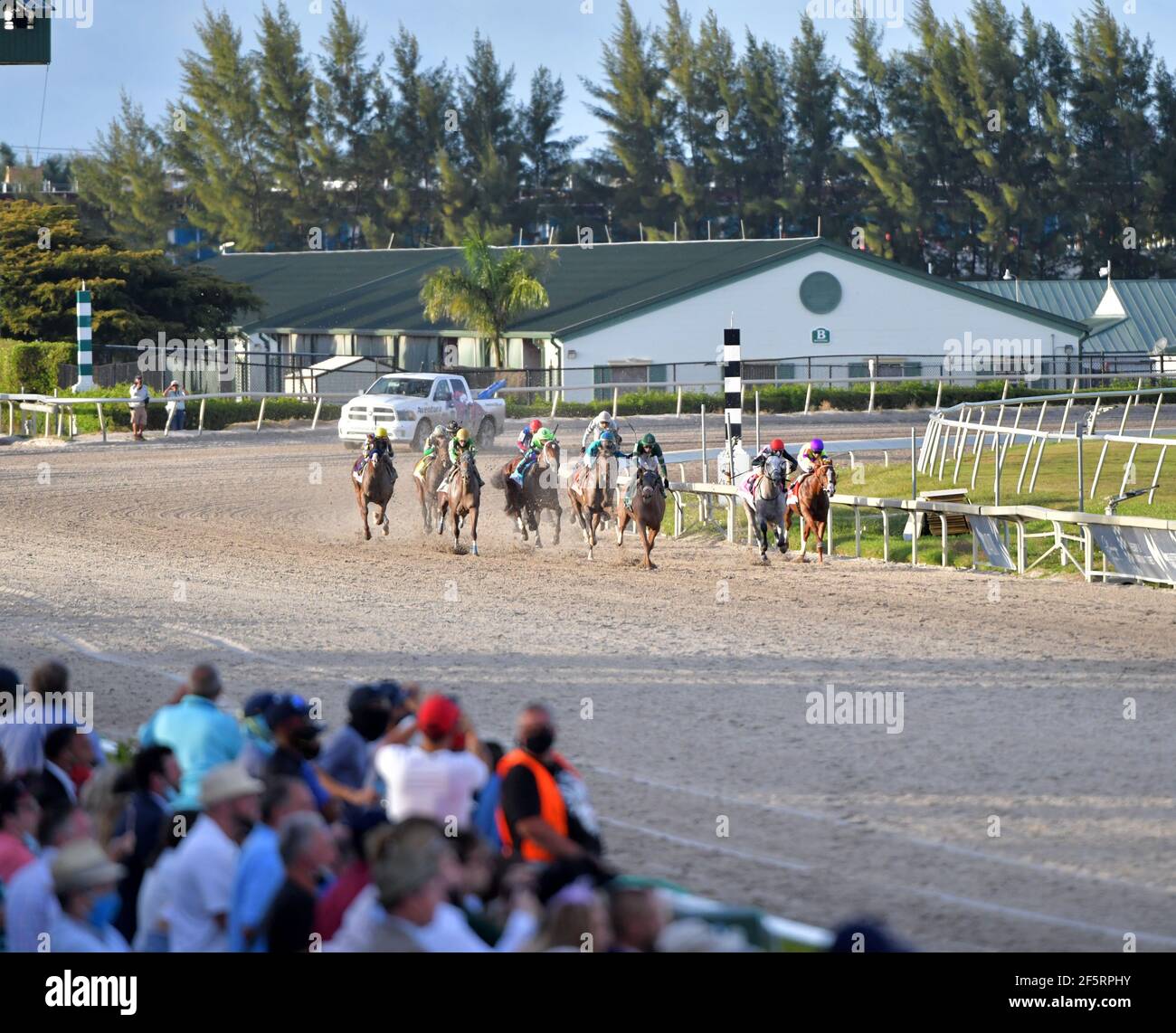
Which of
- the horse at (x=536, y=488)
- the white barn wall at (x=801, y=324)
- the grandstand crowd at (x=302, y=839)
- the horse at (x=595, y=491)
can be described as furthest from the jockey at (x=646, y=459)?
the white barn wall at (x=801, y=324)

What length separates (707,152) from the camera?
75125mm

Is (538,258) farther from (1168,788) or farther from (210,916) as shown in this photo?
(210,916)

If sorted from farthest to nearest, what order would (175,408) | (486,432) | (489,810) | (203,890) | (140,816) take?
1. (175,408)
2. (486,432)
3. (489,810)
4. (140,816)
5. (203,890)

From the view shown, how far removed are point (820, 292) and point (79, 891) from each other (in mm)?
44248

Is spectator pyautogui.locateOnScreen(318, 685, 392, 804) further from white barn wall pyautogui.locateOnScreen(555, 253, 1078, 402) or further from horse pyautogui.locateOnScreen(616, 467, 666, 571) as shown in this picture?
white barn wall pyautogui.locateOnScreen(555, 253, 1078, 402)

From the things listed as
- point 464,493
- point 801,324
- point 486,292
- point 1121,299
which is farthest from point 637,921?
point 1121,299

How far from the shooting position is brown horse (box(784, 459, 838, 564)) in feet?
57.0

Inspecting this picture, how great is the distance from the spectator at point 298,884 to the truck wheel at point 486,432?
26.7 metres

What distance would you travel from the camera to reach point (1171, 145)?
231 feet

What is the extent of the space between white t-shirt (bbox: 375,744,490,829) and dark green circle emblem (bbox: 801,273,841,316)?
4223 cm

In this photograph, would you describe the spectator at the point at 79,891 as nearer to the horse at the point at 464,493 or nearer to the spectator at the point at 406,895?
the spectator at the point at 406,895

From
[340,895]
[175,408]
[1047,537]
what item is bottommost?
[340,895]

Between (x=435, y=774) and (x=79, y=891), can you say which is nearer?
(x=79, y=891)

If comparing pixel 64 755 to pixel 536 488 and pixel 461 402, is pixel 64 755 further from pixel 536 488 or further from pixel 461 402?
pixel 461 402
